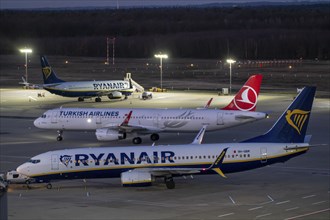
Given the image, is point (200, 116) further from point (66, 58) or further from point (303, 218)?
point (66, 58)

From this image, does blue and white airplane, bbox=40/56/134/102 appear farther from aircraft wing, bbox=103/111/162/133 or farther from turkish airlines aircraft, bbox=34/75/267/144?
aircraft wing, bbox=103/111/162/133

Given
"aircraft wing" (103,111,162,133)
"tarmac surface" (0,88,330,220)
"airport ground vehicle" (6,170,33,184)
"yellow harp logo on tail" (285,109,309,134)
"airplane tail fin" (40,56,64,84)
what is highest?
"airplane tail fin" (40,56,64,84)

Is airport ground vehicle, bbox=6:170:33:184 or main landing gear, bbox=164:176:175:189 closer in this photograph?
main landing gear, bbox=164:176:175:189

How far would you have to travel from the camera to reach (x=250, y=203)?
1797 inches

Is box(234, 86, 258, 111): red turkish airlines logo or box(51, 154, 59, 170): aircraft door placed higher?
box(234, 86, 258, 111): red turkish airlines logo

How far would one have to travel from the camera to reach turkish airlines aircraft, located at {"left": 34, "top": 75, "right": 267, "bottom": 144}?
70125mm

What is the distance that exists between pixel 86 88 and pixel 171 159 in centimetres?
6160

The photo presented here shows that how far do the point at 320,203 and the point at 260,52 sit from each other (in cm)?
15363

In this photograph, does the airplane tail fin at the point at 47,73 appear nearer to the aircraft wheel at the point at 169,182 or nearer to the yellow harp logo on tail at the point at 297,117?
the aircraft wheel at the point at 169,182

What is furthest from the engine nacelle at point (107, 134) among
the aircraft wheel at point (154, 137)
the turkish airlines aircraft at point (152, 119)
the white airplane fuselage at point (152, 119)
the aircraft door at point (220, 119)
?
the aircraft door at point (220, 119)

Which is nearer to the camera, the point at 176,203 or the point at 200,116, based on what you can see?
the point at 176,203

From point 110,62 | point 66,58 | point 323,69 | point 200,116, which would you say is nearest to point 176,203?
point 200,116

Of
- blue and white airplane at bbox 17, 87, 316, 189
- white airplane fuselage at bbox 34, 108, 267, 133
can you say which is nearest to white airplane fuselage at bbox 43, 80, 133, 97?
white airplane fuselage at bbox 34, 108, 267, 133

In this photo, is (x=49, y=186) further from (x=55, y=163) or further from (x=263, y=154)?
(x=263, y=154)
